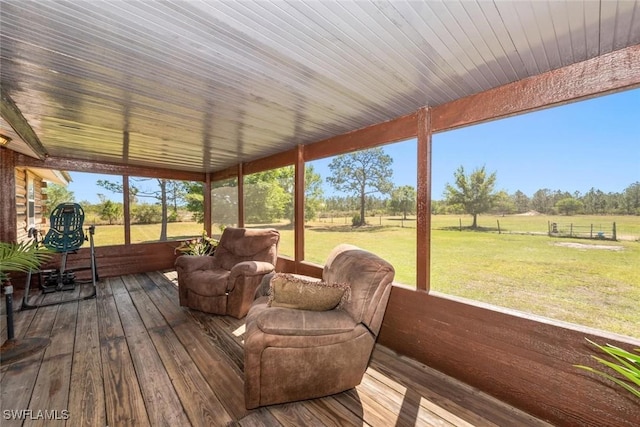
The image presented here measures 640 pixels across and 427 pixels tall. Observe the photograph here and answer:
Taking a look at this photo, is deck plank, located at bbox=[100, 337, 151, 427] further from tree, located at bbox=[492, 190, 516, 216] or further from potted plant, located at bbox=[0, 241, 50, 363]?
tree, located at bbox=[492, 190, 516, 216]

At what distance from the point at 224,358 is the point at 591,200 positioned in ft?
15.9

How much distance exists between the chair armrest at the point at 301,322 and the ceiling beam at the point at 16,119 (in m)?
2.58

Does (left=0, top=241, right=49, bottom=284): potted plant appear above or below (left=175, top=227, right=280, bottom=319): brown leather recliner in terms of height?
above

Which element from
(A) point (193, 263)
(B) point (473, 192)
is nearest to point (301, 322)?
(A) point (193, 263)

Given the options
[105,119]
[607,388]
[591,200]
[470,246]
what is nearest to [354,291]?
[607,388]

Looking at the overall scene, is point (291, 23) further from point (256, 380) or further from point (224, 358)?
point (224, 358)

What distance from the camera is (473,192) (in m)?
5.38

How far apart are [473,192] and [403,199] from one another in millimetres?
1412

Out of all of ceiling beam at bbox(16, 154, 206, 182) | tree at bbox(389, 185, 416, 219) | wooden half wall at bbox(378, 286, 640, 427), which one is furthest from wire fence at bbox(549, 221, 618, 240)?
ceiling beam at bbox(16, 154, 206, 182)

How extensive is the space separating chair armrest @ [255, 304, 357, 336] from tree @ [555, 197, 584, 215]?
398 cm

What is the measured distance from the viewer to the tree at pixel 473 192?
5.20 m

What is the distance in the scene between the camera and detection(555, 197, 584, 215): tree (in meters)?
3.62

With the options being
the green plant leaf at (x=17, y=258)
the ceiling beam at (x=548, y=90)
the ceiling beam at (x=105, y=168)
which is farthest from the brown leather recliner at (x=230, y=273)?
the ceiling beam at (x=105, y=168)

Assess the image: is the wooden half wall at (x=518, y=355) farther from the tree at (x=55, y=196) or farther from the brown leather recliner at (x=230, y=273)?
the tree at (x=55, y=196)
